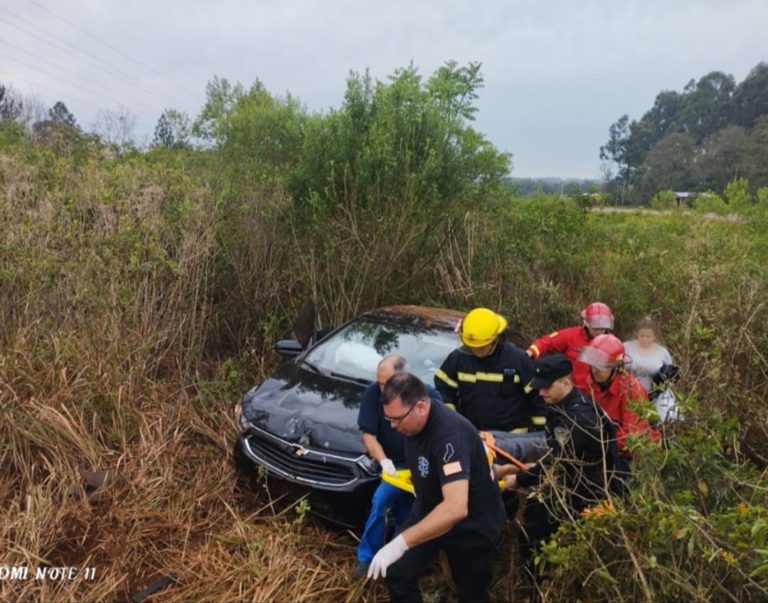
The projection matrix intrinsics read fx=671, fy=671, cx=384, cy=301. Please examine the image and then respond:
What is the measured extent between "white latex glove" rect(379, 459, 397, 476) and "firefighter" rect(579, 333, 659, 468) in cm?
124

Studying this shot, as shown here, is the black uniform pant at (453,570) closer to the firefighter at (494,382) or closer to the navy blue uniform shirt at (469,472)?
the navy blue uniform shirt at (469,472)

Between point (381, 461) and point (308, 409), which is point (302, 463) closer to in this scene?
point (308, 409)

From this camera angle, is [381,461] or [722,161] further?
[722,161]

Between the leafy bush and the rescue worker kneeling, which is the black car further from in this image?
the leafy bush

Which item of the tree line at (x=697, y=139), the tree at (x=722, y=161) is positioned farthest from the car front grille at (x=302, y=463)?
the tree at (x=722, y=161)

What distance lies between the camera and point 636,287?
8.73m

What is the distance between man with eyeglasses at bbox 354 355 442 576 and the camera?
395 centimetres

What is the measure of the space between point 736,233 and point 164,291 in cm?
750

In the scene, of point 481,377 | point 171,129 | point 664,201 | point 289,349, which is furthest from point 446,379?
point 171,129

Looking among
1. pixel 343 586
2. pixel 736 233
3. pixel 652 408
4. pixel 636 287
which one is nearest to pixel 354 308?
pixel 636 287

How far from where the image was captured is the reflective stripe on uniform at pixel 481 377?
4.45 metres

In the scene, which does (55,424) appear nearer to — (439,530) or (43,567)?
(43,567)

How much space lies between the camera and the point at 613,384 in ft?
13.8

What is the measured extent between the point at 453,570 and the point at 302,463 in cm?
144
